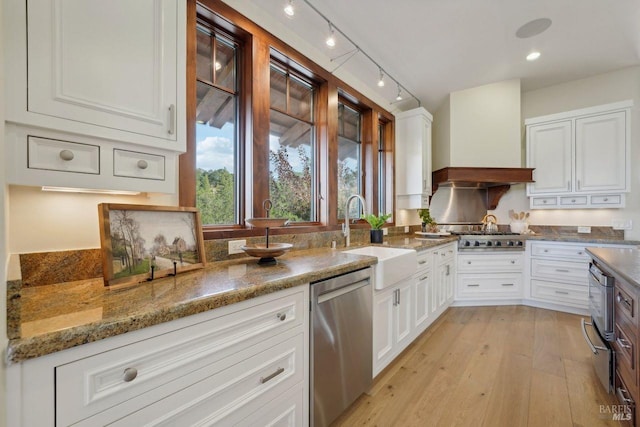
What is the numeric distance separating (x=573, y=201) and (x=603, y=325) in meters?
2.39

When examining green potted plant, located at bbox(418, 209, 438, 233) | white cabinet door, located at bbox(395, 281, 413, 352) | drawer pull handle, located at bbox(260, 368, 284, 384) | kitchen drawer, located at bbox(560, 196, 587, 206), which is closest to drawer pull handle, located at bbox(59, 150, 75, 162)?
drawer pull handle, located at bbox(260, 368, 284, 384)

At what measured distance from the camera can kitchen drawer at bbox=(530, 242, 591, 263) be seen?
3205 millimetres

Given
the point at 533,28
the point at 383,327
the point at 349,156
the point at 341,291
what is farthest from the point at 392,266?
the point at 533,28

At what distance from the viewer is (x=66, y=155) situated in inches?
36.1

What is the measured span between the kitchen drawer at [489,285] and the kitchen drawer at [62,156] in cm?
381

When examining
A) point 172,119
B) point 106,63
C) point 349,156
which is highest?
point 349,156

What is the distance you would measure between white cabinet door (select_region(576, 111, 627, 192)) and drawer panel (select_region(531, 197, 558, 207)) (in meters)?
0.28

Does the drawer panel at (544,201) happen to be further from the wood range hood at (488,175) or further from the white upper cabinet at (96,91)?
the white upper cabinet at (96,91)

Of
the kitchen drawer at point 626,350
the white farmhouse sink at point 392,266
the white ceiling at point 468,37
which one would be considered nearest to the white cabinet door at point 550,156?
the white ceiling at point 468,37

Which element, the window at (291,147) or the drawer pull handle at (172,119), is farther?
the window at (291,147)

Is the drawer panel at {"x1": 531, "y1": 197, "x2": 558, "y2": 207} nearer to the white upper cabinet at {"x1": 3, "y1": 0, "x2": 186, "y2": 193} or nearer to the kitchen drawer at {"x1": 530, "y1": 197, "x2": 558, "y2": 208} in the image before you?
the kitchen drawer at {"x1": 530, "y1": 197, "x2": 558, "y2": 208}

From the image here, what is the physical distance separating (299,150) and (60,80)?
176cm

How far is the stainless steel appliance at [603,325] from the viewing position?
171 cm

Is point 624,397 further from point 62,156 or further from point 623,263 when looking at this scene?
point 62,156
